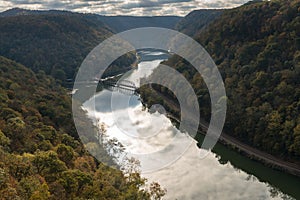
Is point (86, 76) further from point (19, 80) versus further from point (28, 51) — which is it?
point (19, 80)

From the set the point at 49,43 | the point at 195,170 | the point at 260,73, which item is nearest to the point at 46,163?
the point at 195,170

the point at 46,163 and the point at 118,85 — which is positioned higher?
the point at 118,85

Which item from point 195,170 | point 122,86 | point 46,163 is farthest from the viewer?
point 122,86

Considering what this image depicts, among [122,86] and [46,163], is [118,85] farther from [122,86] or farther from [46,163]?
[46,163]

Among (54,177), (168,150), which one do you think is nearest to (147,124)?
(168,150)

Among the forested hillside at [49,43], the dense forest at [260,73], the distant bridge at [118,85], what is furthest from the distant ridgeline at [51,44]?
the dense forest at [260,73]

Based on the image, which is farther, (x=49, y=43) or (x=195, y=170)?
(x=49, y=43)

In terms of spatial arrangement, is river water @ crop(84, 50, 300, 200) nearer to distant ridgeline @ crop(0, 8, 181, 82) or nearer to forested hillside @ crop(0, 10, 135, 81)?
distant ridgeline @ crop(0, 8, 181, 82)
